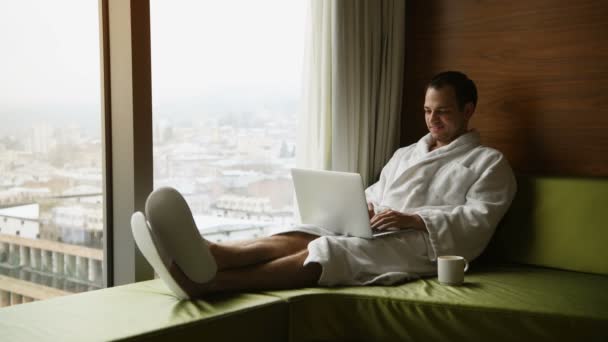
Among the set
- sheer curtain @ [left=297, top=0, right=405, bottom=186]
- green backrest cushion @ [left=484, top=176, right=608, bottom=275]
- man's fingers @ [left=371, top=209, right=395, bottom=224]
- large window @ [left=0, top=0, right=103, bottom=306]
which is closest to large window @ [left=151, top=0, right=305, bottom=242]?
sheer curtain @ [left=297, top=0, right=405, bottom=186]

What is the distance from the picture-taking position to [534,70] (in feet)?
9.64

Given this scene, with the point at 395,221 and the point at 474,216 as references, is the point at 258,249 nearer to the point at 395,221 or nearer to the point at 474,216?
the point at 395,221

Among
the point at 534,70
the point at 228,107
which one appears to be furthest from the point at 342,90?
the point at 534,70

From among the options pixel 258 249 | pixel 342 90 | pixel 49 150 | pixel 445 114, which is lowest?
pixel 258 249

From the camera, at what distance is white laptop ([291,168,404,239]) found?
232cm

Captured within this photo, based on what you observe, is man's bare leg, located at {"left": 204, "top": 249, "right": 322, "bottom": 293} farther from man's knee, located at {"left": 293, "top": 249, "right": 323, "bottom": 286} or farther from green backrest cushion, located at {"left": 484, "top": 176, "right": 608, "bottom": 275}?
green backrest cushion, located at {"left": 484, "top": 176, "right": 608, "bottom": 275}

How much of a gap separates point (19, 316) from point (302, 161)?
1.56 meters

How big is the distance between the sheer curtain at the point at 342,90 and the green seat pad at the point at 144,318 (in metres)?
1.13

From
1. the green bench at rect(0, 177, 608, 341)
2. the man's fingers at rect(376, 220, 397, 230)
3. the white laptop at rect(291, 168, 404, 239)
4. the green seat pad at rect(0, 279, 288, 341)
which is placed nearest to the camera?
the green seat pad at rect(0, 279, 288, 341)

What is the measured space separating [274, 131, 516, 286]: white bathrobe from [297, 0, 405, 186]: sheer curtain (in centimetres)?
36

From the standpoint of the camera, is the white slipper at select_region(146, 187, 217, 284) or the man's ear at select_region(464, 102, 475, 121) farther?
the man's ear at select_region(464, 102, 475, 121)

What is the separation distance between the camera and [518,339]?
6.45ft

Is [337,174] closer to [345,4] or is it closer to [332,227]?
[332,227]

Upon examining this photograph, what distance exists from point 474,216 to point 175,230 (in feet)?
3.69
